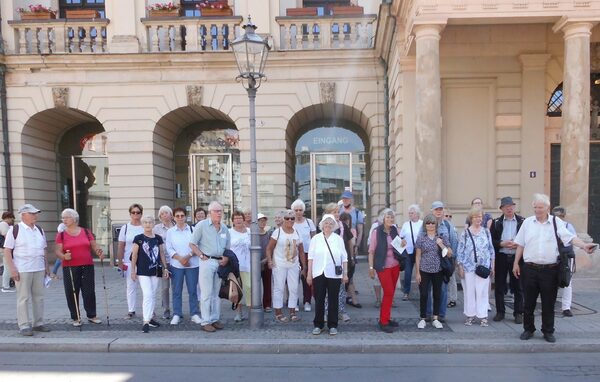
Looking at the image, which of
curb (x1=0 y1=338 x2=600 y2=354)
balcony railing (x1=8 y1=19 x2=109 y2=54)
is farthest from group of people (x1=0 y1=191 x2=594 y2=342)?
balcony railing (x1=8 y1=19 x2=109 y2=54)

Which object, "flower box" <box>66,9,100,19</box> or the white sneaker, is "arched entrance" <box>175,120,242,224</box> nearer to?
"flower box" <box>66,9,100,19</box>

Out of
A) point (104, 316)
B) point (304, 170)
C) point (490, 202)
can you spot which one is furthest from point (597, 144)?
point (104, 316)

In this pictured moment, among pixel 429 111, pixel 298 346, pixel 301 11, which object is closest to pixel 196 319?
pixel 298 346

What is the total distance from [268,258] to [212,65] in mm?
8444

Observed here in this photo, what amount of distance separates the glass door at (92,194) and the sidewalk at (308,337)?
853 centimetres

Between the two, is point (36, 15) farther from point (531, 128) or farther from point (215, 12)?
point (531, 128)

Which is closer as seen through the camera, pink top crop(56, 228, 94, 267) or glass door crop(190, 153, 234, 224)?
pink top crop(56, 228, 94, 267)

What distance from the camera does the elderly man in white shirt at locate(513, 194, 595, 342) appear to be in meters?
5.55

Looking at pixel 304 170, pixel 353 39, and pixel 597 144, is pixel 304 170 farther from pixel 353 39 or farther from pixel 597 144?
pixel 597 144

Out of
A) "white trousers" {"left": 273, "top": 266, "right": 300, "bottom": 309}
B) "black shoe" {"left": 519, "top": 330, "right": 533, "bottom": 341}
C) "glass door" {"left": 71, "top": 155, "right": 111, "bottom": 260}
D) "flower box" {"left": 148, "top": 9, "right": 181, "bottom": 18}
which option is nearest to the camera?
"black shoe" {"left": 519, "top": 330, "right": 533, "bottom": 341}

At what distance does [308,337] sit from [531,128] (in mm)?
8188

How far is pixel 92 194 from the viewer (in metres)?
15.6

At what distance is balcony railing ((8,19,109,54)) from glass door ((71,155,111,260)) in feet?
12.7

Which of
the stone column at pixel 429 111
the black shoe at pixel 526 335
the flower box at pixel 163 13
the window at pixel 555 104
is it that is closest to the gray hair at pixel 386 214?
the black shoe at pixel 526 335
